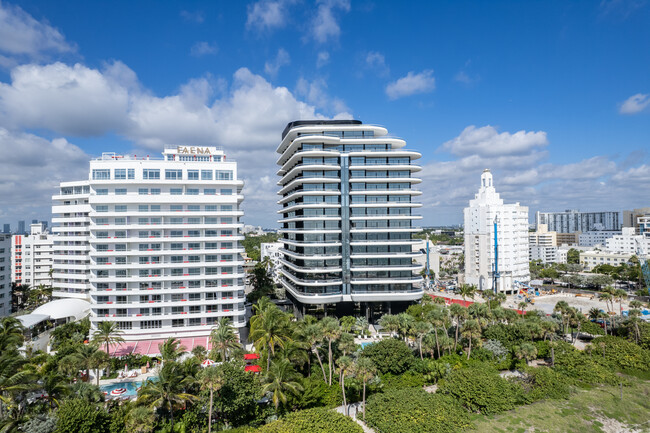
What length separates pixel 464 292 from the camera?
9150 cm

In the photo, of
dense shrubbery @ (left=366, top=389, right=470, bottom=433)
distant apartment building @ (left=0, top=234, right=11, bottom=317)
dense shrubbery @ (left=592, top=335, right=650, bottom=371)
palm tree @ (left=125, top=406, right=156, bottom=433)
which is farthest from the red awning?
distant apartment building @ (left=0, top=234, right=11, bottom=317)

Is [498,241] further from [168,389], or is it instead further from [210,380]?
[168,389]

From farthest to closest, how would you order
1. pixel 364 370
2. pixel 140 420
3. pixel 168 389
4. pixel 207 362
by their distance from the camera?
1. pixel 207 362
2. pixel 364 370
3. pixel 168 389
4. pixel 140 420

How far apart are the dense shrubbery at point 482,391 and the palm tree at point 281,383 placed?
62.2ft

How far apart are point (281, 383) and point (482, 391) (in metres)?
24.0

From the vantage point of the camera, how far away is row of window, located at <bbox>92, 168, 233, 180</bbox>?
202 feet

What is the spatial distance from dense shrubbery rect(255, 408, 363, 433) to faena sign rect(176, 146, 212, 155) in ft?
161

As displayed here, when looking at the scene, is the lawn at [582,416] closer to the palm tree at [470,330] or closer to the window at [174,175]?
the palm tree at [470,330]

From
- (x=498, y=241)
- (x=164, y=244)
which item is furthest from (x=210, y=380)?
(x=498, y=241)

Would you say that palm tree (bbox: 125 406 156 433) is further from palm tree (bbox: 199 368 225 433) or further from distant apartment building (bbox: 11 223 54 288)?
distant apartment building (bbox: 11 223 54 288)

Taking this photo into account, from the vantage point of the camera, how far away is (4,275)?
81438mm

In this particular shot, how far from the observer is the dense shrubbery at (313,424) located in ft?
110

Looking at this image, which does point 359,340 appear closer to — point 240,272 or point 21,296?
point 240,272

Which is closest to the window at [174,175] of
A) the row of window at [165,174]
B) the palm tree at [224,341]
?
the row of window at [165,174]
